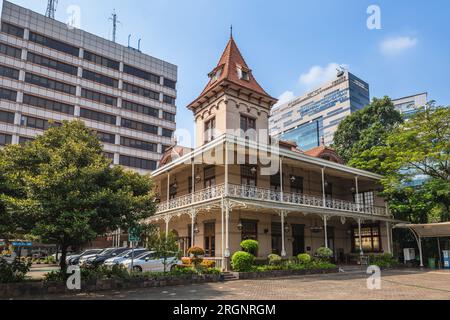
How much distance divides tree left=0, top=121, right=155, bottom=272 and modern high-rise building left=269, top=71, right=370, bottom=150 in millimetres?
93303

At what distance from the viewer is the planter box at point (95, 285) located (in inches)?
458

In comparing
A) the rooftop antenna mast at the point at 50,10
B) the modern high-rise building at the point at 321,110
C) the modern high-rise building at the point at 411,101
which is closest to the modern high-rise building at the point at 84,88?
the rooftop antenna mast at the point at 50,10

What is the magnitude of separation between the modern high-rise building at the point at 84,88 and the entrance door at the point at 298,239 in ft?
94.2

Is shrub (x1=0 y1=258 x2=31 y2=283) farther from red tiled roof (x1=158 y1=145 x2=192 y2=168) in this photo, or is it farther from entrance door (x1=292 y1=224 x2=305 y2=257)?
entrance door (x1=292 y1=224 x2=305 y2=257)

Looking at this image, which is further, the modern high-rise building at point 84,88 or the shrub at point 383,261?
the modern high-rise building at point 84,88

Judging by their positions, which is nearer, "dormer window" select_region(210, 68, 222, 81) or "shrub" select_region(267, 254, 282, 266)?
"shrub" select_region(267, 254, 282, 266)

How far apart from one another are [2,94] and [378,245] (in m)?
43.8

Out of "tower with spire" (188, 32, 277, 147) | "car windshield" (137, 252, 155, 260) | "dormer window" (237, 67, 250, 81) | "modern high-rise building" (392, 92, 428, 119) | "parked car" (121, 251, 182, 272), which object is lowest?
"parked car" (121, 251, 182, 272)

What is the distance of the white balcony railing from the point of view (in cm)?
1938

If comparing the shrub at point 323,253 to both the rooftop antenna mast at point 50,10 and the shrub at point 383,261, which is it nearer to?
the shrub at point 383,261

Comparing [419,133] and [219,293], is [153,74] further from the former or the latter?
[219,293]

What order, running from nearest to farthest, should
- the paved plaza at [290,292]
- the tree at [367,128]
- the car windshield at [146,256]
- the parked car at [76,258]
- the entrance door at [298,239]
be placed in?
the paved plaza at [290,292]
the car windshield at [146,256]
the entrance door at [298,239]
the parked car at [76,258]
the tree at [367,128]

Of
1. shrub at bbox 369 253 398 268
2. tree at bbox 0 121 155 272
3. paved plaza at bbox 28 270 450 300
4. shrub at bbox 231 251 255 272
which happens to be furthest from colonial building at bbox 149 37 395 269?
tree at bbox 0 121 155 272

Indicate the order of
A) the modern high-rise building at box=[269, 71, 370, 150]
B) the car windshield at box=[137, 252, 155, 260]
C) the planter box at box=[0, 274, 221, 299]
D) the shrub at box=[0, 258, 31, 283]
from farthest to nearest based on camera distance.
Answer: the modern high-rise building at box=[269, 71, 370, 150]
the car windshield at box=[137, 252, 155, 260]
the shrub at box=[0, 258, 31, 283]
the planter box at box=[0, 274, 221, 299]
